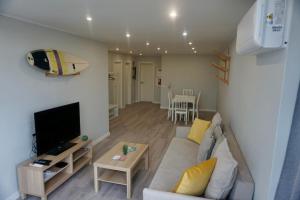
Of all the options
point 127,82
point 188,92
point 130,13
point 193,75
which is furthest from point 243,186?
point 127,82

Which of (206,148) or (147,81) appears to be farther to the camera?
(147,81)

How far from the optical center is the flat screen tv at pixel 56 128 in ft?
8.93

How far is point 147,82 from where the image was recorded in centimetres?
1019

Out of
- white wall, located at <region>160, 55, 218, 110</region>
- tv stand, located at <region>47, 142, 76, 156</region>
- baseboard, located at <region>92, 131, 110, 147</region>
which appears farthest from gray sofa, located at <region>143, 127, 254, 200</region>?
white wall, located at <region>160, 55, 218, 110</region>

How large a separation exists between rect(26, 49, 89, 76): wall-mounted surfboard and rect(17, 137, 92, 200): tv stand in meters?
1.22

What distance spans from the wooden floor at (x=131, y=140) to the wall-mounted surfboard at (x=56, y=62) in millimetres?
1683

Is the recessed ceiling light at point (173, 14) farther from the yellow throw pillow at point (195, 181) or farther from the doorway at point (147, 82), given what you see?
the doorway at point (147, 82)

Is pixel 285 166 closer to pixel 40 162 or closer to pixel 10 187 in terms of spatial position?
pixel 40 162

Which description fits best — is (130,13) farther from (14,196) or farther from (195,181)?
(14,196)

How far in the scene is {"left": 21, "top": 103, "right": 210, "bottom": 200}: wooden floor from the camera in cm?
277

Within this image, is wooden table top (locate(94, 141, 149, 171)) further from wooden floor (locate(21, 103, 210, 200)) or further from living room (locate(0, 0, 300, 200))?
wooden floor (locate(21, 103, 210, 200))

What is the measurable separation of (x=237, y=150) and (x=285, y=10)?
5.24 ft

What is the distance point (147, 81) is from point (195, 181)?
28.2 ft

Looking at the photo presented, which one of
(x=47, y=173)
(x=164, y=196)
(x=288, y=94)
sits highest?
(x=288, y=94)
